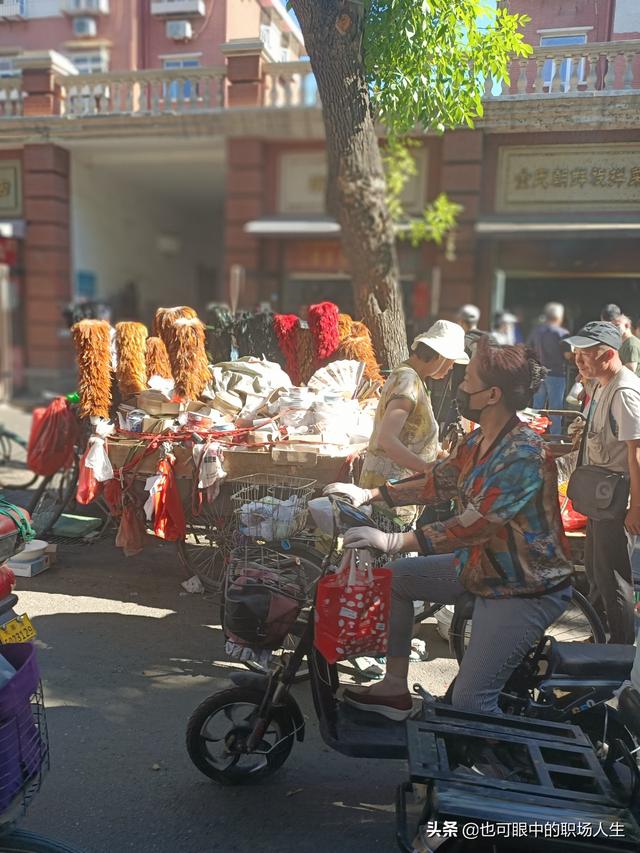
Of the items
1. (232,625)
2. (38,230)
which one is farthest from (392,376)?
(38,230)

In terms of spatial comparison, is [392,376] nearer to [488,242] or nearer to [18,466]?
[18,466]

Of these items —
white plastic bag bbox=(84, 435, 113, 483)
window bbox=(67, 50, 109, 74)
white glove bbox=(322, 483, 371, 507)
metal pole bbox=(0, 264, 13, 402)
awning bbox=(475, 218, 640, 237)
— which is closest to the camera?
white glove bbox=(322, 483, 371, 507)

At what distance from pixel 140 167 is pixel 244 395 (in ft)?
37.7

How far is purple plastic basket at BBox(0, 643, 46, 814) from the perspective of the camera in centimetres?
188

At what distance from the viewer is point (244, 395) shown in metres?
5.41

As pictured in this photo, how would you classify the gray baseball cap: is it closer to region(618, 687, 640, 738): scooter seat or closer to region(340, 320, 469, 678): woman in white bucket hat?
region(340, 320, 469, 678): woman in white bucket hat

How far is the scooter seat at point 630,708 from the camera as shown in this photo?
8.13ft

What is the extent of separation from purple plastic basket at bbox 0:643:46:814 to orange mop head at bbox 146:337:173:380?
3.70m

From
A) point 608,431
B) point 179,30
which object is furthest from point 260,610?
point 179,30

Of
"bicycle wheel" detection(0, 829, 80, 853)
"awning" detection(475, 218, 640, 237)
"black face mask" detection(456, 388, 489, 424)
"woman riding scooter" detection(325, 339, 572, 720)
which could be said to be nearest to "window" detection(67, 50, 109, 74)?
"awning" detection(475, 218, 640, 237)

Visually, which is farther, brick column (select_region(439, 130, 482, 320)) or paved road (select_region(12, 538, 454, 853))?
brick column (select_region(439, 130, 482, 320))

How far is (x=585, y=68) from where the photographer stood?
486 centimetres

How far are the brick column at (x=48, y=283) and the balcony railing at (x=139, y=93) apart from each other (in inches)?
93.4

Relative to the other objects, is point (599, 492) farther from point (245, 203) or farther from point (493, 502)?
point (245, 203)
